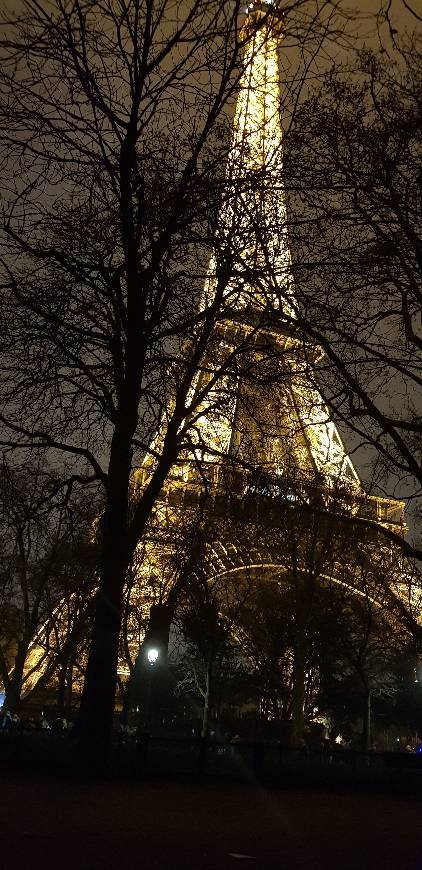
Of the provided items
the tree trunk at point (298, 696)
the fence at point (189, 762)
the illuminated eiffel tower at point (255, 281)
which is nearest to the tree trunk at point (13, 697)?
the tree trunk at point (298, 696)

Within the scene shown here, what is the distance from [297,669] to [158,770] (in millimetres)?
16297

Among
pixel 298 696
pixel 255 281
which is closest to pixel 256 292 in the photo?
pixel 255 281

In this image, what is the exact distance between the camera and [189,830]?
7598 mm

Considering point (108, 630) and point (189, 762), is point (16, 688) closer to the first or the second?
point (189, 762)

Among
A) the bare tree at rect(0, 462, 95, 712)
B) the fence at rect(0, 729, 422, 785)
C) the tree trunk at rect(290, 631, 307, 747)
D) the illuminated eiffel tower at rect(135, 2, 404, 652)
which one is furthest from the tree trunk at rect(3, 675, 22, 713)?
the illuminated eiffel tower at rect(135, 2, 404, 652)

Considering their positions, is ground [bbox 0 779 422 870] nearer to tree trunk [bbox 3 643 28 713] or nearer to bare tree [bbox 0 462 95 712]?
bare tree [bbox 0 462 95 712]

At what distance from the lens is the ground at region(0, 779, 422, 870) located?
591 cm

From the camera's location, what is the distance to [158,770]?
498 inches

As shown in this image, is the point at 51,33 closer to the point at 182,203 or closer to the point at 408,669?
the point at 182,203

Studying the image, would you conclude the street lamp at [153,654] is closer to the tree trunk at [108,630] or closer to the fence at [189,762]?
the fence at [189,762]

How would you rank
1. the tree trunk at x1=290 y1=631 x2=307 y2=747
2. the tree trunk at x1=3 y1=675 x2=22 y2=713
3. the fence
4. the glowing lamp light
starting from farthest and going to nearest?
the tree trunk at x1=3 y1=675 x2=22 y2=713, the tree trunk at x1=290 y1=631 x2=307 y2=747, the glowing lamp light, the fence

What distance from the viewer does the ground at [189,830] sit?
5910 millimetres

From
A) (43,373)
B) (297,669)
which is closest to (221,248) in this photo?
(43,373)

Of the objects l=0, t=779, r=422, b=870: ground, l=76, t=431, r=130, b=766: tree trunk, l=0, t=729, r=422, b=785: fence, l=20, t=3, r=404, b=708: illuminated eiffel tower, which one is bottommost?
l=0, t=779, r=422, b=870: ground
